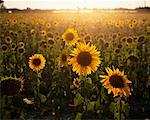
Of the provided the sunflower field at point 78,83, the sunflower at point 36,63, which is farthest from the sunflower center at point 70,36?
the sunflower at point 36,63

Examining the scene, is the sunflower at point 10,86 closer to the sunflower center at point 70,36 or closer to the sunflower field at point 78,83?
the sunflower field at point 78,83

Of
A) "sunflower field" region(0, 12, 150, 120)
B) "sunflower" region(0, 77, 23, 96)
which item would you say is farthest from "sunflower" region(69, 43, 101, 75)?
"sunflower" region(0, 77, 23, 96)

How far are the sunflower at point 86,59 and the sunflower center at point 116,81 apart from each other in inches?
18.8

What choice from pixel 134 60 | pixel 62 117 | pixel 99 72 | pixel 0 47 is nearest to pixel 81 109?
pixel 62 117

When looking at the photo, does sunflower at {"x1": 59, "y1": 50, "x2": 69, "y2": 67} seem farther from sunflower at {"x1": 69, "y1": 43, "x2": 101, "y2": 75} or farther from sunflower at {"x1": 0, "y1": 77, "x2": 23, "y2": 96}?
sunflower at {"x1": 0, "y1": 77, "x2": 23, "y2": 96}

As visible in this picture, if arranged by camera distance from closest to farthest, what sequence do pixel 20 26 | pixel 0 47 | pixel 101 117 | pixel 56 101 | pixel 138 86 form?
pixel 101 117
pixel 56 101
pixel 138 86
pixel 0 47
pixel 20 26

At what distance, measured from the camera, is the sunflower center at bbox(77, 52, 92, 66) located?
418 centimetres

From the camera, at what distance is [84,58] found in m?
4.23

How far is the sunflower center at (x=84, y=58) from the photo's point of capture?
4.18m

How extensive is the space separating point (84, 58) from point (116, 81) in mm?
616

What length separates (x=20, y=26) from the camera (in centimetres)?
1209

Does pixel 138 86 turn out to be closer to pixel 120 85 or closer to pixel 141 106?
pixel 141 106

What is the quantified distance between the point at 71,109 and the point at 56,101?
0.70 feet

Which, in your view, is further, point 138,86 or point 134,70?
point 134,70
